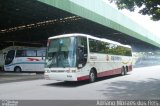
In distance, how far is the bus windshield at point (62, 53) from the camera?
15.2 meters

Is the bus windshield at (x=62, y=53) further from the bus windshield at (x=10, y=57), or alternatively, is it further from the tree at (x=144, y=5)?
the bus windshield at (x=10, y=57)

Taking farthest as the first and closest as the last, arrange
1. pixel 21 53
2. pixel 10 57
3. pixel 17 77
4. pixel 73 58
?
pixel 10 57 < pixel 21 53 < pixel 17 77 < pixel 73 58

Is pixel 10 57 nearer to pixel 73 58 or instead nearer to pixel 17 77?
pixel 17 77

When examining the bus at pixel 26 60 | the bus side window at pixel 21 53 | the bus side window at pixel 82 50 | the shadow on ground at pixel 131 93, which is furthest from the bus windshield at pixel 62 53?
the bus side window at pixel 21 53

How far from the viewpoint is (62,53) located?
605 inches

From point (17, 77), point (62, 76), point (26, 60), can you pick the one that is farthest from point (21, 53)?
point (62, 76)

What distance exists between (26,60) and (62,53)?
15542 millimetres

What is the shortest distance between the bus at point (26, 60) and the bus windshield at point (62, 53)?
13.8m

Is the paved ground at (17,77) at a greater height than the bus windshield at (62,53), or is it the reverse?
the bus windshield at (62,53)

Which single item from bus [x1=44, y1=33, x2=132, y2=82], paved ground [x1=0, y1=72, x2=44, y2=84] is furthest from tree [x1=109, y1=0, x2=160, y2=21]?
paved ground [x1=0, y1=72, x2=44, y2=84]

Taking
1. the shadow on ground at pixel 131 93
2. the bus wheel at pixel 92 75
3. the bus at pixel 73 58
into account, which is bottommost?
the shadow on ground at pixel 131 93

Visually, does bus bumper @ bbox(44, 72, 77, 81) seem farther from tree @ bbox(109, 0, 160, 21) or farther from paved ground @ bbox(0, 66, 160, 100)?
tree @ bbox(109, 0, 160, 21)

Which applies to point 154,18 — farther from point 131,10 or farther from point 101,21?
point 101,21

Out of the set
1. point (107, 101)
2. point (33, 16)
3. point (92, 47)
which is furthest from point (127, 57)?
point (107, 101)
